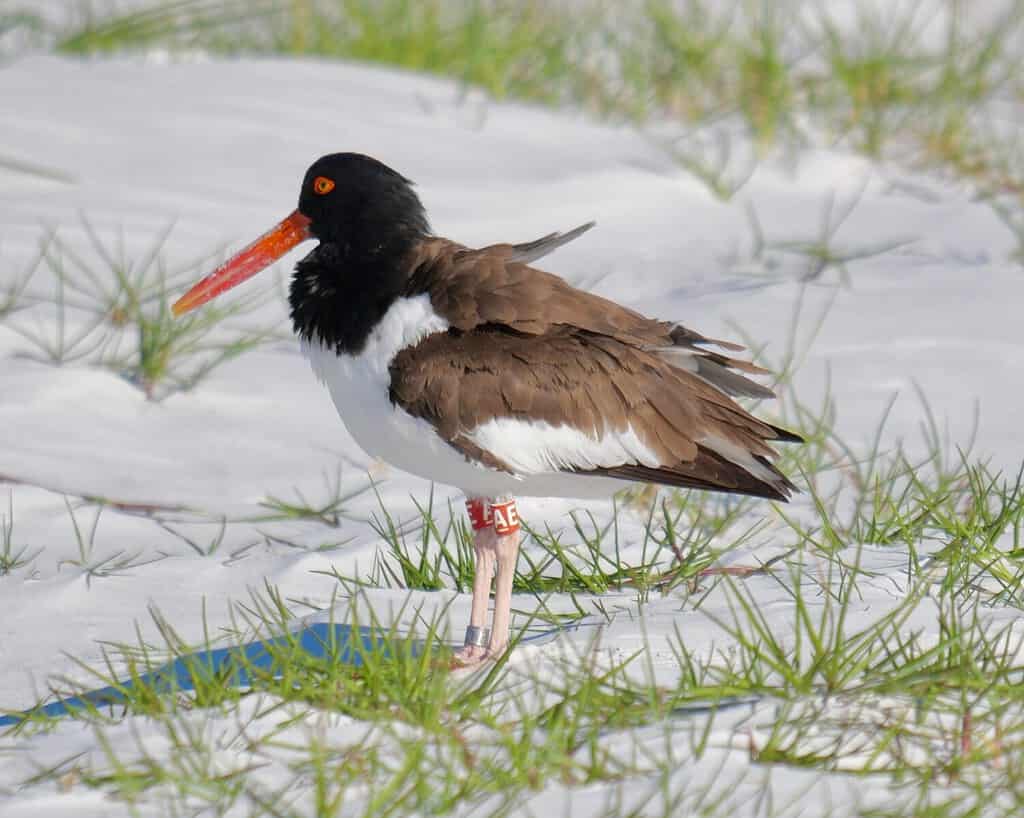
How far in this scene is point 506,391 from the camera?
4.15 m

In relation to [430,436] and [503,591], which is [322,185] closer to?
[430,436]

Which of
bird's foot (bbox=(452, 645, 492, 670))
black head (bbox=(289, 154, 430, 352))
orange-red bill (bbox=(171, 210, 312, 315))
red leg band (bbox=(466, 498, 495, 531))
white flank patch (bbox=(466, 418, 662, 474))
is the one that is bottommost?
bird's foot (bbox=(452, 645, 492, 670))

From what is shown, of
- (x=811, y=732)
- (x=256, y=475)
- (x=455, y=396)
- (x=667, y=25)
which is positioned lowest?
(x=256, y=475)

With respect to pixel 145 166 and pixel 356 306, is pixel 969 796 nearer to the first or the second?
pixel 356 306

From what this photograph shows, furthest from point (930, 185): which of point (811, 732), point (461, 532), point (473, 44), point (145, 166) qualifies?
point (811, 732)

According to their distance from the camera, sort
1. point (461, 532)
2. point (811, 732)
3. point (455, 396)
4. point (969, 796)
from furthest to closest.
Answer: point (461, 532)
point (455, 396)
point (811, 732)
point (969, 796)

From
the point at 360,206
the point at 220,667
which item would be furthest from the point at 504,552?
the point at 360,206

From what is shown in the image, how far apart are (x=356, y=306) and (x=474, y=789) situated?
1.40 meters

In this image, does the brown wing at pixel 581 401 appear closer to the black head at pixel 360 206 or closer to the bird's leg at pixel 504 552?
the bird's leg at pixel 504 552

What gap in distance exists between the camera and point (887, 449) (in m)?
5.68

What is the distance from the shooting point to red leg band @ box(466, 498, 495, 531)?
435cm

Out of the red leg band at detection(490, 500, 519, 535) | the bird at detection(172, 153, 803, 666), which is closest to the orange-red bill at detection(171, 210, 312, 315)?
the bird at detection(172, 153, 803, 666)

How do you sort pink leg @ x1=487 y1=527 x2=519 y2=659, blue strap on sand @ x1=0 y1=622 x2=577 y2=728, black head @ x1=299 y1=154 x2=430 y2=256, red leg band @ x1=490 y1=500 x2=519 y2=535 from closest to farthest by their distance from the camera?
blue strap on sand @ x1=0 y1=622 x2=577 y2=728 < pink leg @ x1=487 y1=527 x2=519 y2=659 < red leg band @ x1=490 y1=500 x2=519 y2=535 < black head @ x1=299 y1=154 x2=430 y2=256

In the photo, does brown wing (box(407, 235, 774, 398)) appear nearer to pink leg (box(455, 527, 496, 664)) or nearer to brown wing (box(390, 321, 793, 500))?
brown wing (box(390, 321, 793, 500))
